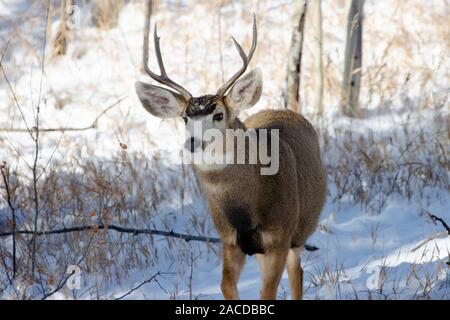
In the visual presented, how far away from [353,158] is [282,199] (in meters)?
3.31

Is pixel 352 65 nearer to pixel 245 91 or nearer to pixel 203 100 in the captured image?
pixel 245 91

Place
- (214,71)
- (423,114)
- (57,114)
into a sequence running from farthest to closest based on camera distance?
(214,71), (57,114), (423,114)

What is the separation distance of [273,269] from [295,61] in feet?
13.9

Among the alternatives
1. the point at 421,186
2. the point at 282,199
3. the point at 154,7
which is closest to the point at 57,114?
the point at 154,7

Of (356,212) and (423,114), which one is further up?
(423,114)

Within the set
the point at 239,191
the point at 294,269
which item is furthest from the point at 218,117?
the point at 294,269

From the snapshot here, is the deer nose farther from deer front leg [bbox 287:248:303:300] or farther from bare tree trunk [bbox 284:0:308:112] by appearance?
bare tree trunk [bbox 284:0:308:112]

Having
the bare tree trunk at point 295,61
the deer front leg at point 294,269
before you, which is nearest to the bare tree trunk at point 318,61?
the bare tree trunk at point 295,61

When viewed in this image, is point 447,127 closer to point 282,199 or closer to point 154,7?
point 282,199

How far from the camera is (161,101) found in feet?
17.8

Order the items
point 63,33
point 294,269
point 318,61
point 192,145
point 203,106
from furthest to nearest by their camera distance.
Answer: point 63,33 < point 318,61 < point 294,269 < point 203,106 < point 192,145

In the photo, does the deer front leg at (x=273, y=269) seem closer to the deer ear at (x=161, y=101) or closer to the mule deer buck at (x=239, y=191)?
the mule deer buck at (x=239, y=191)

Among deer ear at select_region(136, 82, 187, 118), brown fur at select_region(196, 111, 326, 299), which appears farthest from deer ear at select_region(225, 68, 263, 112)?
deer ear at select_region(136, 82, 187, 118)
